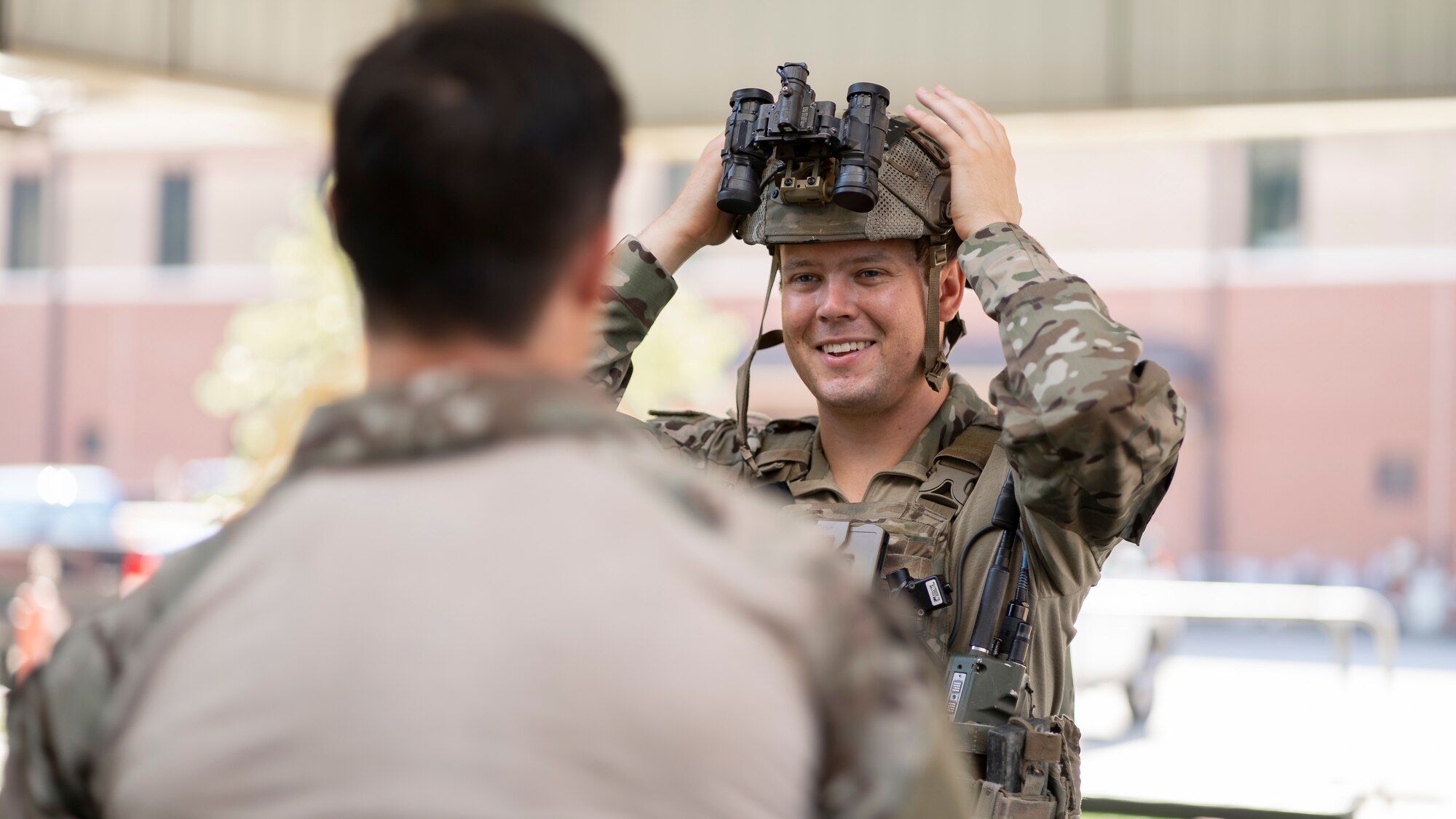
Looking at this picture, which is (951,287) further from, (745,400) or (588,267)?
(588,267)

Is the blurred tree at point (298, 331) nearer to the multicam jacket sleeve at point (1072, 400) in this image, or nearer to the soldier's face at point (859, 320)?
the soldier's face at point (859, 320)

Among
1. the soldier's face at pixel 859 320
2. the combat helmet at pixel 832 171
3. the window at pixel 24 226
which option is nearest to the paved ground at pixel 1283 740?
the soldier's face at pixel 859 320

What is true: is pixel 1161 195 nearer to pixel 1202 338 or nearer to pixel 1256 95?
pixel 1202 338

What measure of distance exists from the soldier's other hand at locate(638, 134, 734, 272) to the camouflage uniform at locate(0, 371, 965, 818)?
1.76m

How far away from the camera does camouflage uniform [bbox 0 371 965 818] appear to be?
3.51 ft

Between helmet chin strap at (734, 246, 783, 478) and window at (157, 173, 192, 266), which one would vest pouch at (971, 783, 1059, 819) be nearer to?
helmet chin strap at (734, 246, 783, 478)

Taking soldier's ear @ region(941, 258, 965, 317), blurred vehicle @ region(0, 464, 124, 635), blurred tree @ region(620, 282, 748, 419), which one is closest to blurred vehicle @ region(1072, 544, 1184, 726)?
blurred tree @ region(620, 282, 748, 419)

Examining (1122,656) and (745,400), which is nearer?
(745,400)

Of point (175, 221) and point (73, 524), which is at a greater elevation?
point (175, 221)

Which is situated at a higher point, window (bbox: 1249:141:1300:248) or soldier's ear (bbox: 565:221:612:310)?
window (bbox: 1249:141:1300:248)

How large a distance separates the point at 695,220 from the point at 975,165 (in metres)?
0.62

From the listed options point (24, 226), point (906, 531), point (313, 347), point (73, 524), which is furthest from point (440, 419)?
point (24, 226)

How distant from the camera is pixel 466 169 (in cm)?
108

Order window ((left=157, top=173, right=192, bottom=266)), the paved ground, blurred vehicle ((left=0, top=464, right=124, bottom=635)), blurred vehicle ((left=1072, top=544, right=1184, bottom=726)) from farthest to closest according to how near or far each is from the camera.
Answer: window ((left=157, top=173, right=192, bottom=266))
blurred vehicle ((left=0, top=464, right=124, bottom=635))
blurred vehicle ((left=1072, top=544, right=1184, bottom=726))
the paved ground
